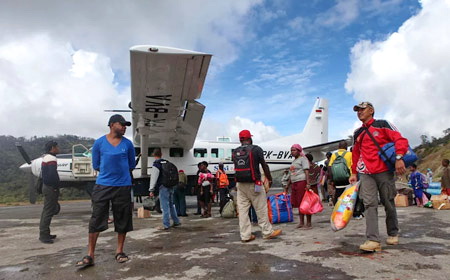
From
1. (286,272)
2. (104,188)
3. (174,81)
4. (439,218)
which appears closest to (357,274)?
(286,272)

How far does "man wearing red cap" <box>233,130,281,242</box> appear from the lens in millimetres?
4484

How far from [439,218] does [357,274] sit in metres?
4.17

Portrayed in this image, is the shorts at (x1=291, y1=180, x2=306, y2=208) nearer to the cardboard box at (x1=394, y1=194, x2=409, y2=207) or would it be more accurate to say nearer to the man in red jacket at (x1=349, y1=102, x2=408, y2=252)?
the man in red jacket at (x1=349, y1=102, x2=408, y2=252)

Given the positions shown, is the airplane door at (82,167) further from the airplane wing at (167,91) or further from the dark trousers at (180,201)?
the dark trousers at (180,201)

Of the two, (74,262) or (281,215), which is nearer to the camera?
(74,262)

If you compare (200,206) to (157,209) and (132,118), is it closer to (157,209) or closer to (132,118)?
(157,209)

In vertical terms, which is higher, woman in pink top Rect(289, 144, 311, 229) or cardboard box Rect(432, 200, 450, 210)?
woman in pink top Rect(289, 144, 311, 229)

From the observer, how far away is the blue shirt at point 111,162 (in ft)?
11.9

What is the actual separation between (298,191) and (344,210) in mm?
1816

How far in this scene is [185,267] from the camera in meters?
3.14

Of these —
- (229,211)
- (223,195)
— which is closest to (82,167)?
(223,195)

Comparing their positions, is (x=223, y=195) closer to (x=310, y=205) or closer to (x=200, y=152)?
(x=310, y=205)

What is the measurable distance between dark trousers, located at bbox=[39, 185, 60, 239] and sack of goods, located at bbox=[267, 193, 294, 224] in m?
3.90

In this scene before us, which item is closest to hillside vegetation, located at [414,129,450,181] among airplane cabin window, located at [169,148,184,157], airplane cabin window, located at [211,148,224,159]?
airplane cabin window, located at [211,148,224,159]
